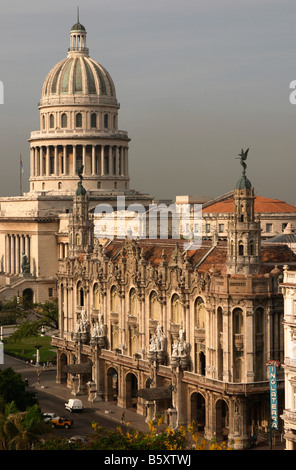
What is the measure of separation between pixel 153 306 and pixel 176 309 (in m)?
5.12

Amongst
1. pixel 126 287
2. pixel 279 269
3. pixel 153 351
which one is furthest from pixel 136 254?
pixel 279 269

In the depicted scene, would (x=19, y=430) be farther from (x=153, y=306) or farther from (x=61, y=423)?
(x=153, y=306)

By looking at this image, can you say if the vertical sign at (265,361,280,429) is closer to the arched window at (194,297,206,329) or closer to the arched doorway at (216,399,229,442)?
the arched doorway at (216,399,229,442)

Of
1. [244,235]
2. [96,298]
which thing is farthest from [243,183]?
[96,298]

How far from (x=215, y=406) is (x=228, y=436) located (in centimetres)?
309

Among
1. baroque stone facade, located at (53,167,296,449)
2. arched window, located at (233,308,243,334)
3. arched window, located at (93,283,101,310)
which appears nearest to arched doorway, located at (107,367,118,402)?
baroque stone facade, located at (53,167,296,449)

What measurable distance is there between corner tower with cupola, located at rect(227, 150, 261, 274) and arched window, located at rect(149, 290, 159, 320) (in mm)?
15115

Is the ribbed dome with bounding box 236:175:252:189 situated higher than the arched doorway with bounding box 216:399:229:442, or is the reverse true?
the ribbed dome with bounding box 236:175:252:189

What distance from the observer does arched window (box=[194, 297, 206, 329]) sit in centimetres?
10212

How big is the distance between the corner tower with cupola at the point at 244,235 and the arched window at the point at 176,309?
34.0 feet

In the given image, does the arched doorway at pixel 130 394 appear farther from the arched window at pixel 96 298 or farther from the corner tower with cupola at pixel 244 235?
the corner tower with cupola at pixel 244 235

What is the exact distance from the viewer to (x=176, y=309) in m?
108

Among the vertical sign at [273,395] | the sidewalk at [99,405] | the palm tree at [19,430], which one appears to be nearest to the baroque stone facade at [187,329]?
the sidewalk at [99,405]
